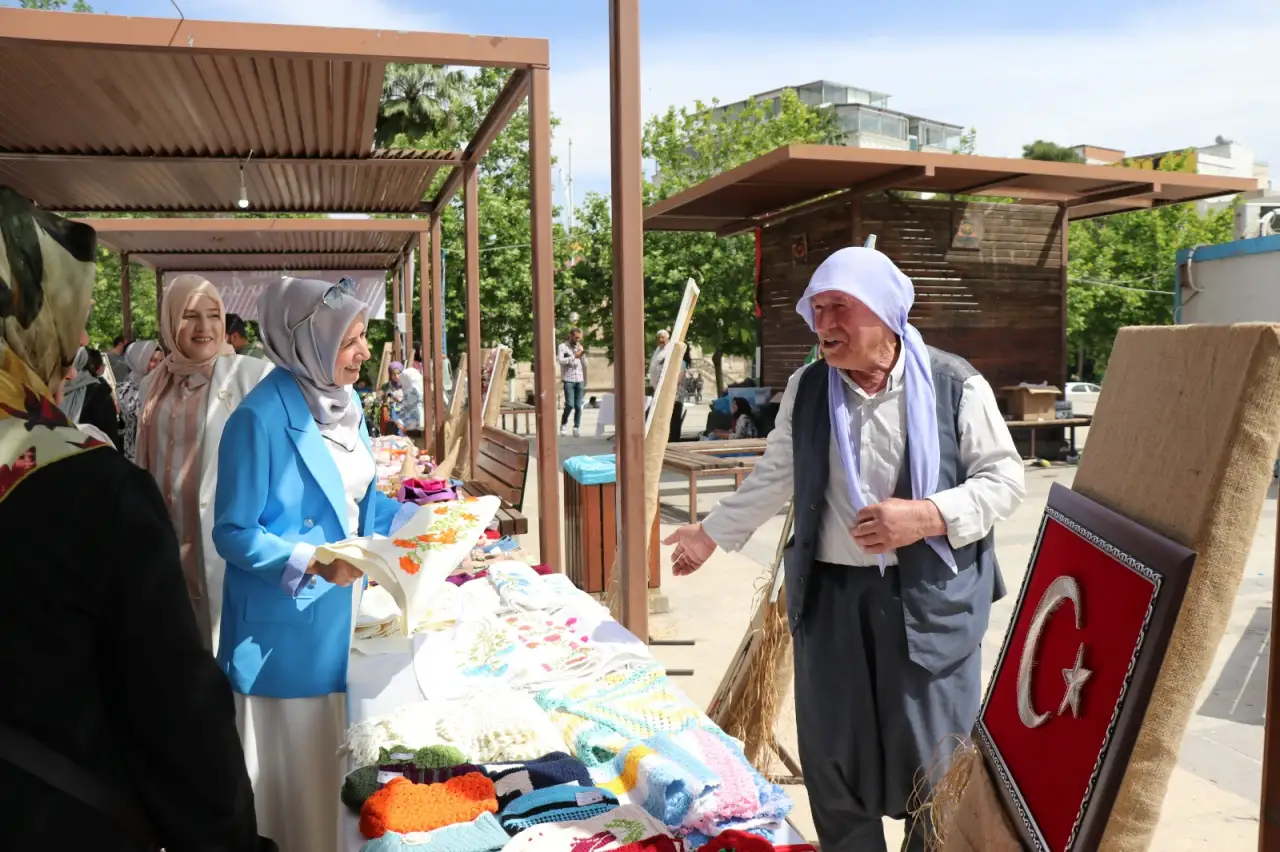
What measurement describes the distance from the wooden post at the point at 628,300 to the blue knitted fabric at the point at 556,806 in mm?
1499

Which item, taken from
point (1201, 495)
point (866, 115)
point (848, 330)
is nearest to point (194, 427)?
point (848, 330)

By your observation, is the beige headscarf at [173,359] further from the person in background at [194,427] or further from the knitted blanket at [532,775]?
the knitted blanket at [532,775]

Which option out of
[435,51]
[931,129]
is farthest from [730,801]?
[931,129]

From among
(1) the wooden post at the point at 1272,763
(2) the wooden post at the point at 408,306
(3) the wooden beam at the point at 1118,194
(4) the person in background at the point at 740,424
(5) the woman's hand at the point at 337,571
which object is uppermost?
(3) the wooden beam at the point at 1118,194

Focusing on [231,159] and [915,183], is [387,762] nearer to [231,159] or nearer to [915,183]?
[231,159]

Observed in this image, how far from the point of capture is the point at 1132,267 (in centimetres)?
3694

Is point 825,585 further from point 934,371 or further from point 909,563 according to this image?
point 934,371

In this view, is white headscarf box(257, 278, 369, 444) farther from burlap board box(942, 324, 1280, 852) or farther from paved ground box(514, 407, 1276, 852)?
paved ground box(514, 407, 1276, 852)

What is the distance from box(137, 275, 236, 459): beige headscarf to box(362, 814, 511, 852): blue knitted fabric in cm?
224

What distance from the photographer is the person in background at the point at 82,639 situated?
1.44m

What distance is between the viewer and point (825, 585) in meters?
2.57

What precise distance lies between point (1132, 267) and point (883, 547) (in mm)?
39498

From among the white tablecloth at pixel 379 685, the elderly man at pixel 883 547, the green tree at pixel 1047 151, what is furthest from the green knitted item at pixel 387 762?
the green tree at pixel 1047 151

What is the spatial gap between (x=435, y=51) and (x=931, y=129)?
299ft
